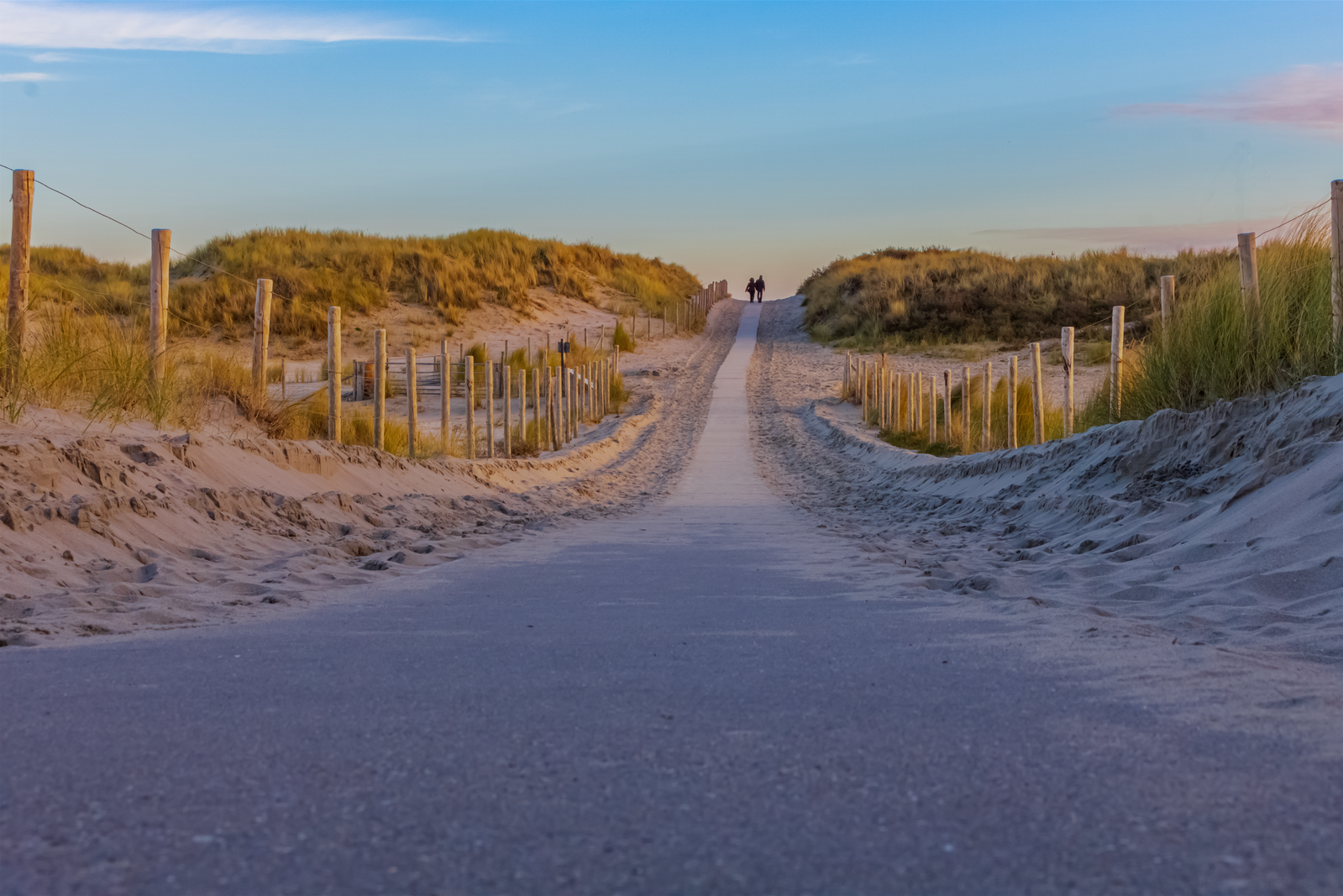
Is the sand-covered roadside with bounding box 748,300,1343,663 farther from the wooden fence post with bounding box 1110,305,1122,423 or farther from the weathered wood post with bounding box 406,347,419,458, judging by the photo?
the weathered wood post with bounding box 406,347,419,458

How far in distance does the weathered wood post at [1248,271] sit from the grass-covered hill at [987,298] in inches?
1051

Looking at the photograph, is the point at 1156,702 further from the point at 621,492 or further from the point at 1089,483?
the point at 621,492

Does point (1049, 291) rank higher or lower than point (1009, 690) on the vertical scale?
higher

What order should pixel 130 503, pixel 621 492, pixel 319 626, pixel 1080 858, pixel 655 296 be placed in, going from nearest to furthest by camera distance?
pixel 1080 858 → pixel 319 626 → pixel 130 503 → pixel 621 492 → pixel 655 296

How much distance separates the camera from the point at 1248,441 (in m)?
7.11

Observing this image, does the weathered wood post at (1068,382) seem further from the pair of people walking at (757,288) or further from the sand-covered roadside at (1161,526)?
the pair of people walking at (757,288)

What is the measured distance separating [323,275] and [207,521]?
3439cm

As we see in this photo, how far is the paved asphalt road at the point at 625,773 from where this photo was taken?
1.80m

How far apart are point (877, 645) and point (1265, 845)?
1.89 meters

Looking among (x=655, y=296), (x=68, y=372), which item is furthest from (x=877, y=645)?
(x=655, y=296)

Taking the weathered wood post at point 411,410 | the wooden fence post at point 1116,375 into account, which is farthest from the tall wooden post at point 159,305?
the wooden fence post at point 1116,375

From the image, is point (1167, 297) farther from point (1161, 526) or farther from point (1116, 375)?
point (1161, 526)

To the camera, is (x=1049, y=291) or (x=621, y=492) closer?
(x=621, y=492)

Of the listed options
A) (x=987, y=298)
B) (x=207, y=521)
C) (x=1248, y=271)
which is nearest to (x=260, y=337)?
(x=207, y=521)
